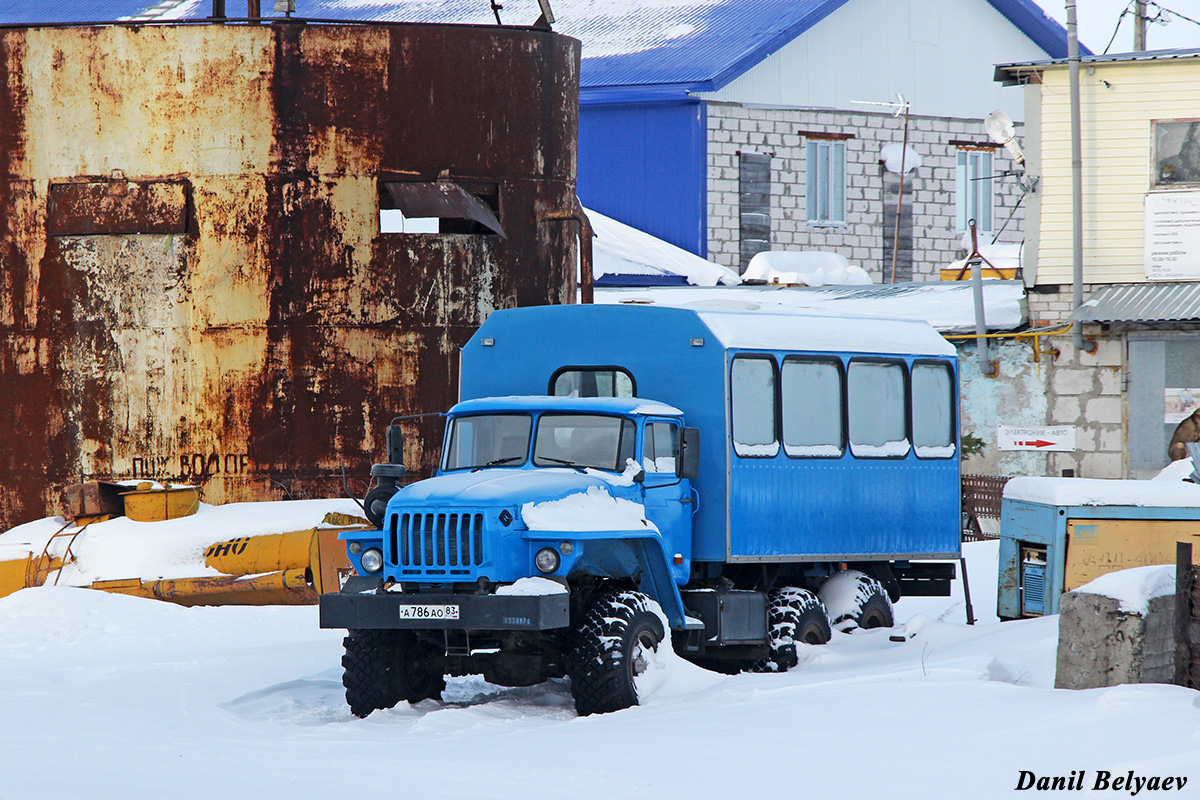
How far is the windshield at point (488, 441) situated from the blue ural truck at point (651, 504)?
0.01 meters

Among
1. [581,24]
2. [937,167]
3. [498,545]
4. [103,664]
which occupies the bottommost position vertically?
[103,664]

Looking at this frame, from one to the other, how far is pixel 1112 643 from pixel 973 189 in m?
30.7

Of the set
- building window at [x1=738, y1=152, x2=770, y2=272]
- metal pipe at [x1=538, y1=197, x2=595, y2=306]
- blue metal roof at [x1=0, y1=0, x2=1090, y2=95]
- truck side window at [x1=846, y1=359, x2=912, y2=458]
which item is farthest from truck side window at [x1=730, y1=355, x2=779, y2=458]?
building window at [x1=738, y1=152, x2=770, y2=272]

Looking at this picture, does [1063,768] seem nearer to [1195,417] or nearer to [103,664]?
[103,664]

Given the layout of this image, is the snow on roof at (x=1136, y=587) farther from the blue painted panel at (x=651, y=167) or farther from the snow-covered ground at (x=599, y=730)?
the blue painted panel at (x=651, y=167)

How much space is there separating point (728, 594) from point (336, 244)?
6.51 metres

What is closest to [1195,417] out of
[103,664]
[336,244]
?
[336,244]

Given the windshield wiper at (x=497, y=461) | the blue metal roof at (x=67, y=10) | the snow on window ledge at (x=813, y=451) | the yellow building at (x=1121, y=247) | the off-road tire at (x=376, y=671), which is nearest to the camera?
the off-road tire at (x=376, y=671)

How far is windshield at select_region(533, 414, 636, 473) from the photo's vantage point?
1094 centimetres

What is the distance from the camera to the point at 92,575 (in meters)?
14.8

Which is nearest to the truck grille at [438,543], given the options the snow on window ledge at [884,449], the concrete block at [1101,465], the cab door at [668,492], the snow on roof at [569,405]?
the snow on roof at [569,405]

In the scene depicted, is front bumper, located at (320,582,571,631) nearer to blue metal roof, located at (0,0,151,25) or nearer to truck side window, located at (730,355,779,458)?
truck side window, located at (730,355,779,458)

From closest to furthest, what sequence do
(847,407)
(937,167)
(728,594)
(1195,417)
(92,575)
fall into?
(728,594) → (847,407) → (92,575) → (1195,417) → (937,167)

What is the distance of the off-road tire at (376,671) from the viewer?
10172mm
